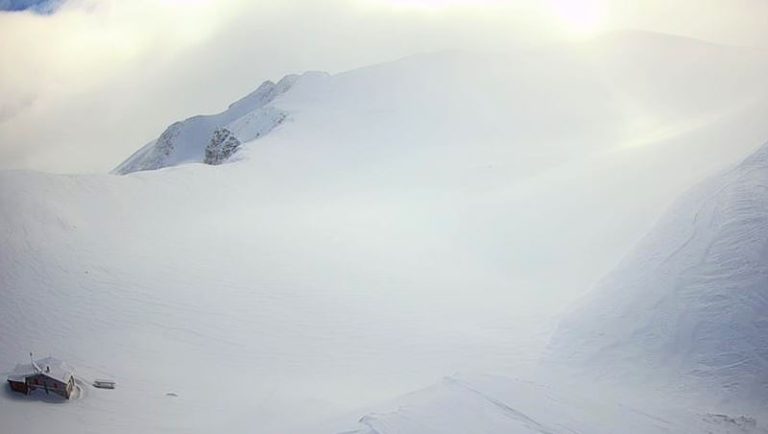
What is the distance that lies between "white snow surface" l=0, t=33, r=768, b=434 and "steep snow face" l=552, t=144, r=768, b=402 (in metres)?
1.17

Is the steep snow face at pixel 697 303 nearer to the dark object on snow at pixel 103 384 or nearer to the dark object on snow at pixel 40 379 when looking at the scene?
the dark object on snow at pixel 103 384

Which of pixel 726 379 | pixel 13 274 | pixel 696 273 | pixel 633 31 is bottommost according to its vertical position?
pixel 726 379

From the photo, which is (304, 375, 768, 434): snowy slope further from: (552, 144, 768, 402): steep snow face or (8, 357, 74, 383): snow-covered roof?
(8, 357, 74, 383): snow-covered roof

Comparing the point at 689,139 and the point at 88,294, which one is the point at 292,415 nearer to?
the point at 88,294

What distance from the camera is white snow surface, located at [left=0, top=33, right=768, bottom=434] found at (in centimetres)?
1178

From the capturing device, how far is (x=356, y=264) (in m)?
20.3

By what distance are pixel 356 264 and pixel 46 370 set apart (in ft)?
34.2

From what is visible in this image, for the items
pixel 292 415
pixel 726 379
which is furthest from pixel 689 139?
pixel 292 415

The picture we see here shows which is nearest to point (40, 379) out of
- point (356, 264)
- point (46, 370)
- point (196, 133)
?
point (46, 370)

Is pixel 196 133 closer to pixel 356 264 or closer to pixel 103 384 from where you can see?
pixel 356 264

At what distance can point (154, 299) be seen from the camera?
16.5 metres

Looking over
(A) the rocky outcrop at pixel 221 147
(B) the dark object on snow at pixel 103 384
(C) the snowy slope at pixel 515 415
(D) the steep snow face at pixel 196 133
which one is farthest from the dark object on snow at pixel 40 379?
(D) the steep snow face at pixel 196 133

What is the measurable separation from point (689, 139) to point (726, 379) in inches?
777

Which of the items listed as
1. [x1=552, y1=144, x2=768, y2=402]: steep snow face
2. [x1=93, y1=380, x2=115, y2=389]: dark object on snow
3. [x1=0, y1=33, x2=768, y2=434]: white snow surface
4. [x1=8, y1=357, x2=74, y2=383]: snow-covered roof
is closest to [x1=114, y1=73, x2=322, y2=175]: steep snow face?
[x1=0, y1=33, x2=768, y2=434]: white snow surface
